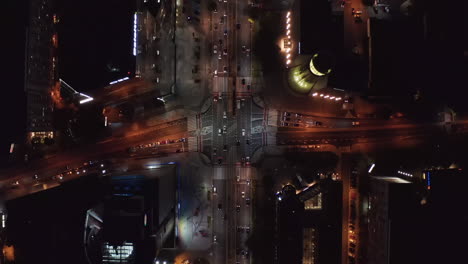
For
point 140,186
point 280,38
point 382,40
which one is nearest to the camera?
point 140,186

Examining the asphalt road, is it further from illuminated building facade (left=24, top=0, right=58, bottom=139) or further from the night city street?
illuminated building facade (left=24, top=0, right=58, bottom=139)

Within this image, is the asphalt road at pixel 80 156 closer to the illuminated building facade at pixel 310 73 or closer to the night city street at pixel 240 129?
the night city street at pixel 240 129

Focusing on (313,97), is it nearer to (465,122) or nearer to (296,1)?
(296,1)

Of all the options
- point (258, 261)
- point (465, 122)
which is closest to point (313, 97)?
point (465, 122)

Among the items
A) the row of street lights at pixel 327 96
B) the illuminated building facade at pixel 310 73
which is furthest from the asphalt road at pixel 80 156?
the row of street lights at pixel 327 96

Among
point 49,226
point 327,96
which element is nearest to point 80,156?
Result: point 49,226
